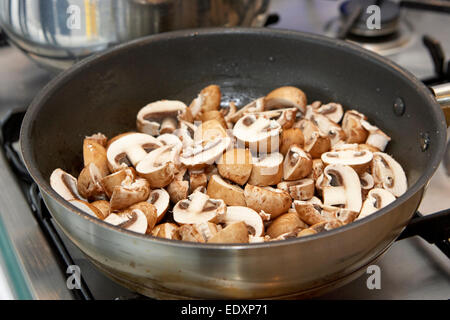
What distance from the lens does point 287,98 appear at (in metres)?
0.93

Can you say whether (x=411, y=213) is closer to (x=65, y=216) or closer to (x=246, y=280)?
(x=246, y=280)

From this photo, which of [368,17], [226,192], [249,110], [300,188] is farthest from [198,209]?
[368,17]

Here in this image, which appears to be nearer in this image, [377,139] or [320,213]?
[320,213]

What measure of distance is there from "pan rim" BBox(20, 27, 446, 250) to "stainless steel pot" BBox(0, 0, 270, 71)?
0.06 meters

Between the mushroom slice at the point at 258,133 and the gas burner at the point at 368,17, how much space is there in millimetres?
471

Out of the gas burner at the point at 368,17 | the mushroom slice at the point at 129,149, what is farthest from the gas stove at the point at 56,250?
the mushroom slice at the point at 129,149

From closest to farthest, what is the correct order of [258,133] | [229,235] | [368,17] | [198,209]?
[229,235]
[198,209]
[258,133]
[368,17]

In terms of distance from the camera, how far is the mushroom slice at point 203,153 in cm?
80

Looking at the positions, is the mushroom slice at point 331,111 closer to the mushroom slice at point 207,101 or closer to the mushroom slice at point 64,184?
the mushroom slice at point 207,101

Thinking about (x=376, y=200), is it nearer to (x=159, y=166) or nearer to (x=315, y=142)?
(x=315, y=142)

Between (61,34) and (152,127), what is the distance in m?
0.25

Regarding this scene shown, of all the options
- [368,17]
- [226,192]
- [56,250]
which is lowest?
[56,250]

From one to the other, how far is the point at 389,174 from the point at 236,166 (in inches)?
9.2

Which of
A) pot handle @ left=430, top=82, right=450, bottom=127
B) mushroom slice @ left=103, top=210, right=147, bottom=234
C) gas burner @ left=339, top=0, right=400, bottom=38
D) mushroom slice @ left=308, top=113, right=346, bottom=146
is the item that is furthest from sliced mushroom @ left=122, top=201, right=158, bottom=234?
gas burner @ left=339, top=0, right=400, bottom=38
